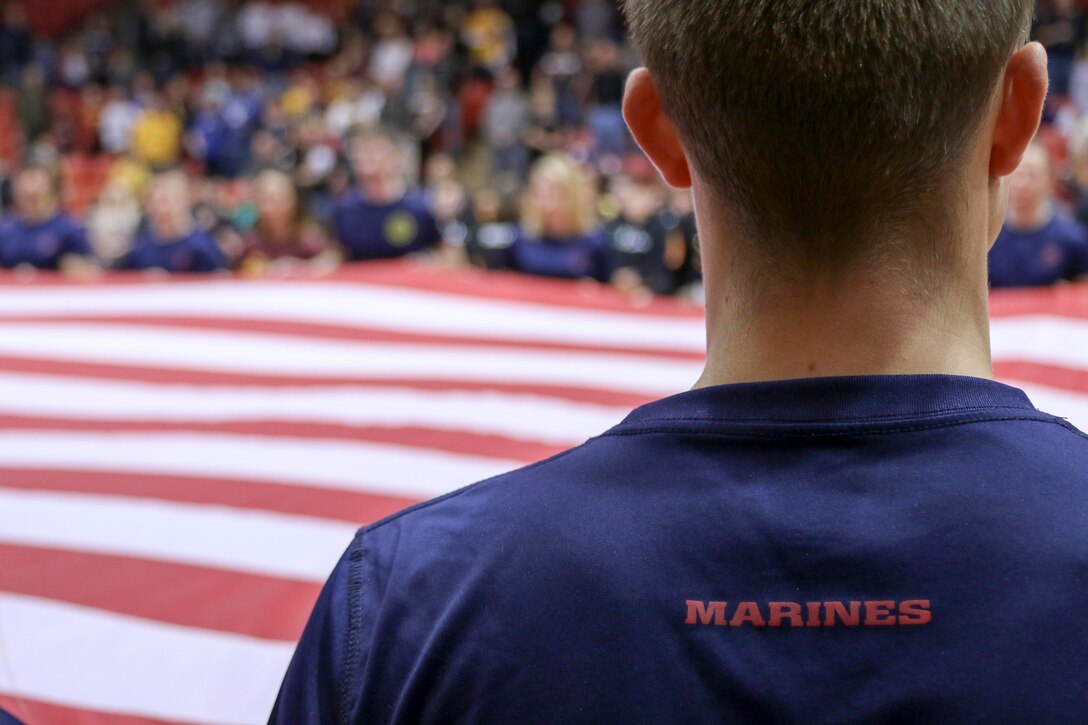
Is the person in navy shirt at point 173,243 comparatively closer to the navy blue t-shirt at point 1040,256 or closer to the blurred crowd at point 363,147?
the blurred crowd at point 363,147

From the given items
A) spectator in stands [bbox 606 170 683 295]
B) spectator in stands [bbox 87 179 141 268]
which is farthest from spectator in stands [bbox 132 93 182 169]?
spectator in stands [bbox 606 170 683 295]

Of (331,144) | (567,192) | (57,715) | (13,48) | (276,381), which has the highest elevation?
(13,48)

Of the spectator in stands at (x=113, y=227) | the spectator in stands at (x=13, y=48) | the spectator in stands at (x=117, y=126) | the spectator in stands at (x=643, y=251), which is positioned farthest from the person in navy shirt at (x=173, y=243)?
the spectator in stands at (x=13, y=48)

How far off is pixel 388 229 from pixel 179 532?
2.93 m

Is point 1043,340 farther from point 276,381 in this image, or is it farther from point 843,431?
point 843,431

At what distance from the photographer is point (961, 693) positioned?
18.6 inches

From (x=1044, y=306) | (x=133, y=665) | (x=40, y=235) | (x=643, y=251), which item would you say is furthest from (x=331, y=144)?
(x=133, y=665)

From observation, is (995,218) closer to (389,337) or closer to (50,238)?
(389,337)

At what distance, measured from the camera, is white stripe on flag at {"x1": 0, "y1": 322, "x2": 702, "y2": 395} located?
2.48 meters

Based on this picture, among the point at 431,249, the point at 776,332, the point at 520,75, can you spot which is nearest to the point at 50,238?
the point at 431,249

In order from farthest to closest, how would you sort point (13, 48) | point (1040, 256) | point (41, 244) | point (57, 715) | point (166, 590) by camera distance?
1. point (13, 48)
2. point (41, 244)
3. point (1040, 256)
4. point (166, 590)
5. point (57, 715)

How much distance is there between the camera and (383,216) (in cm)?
471

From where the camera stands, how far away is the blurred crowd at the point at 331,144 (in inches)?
187

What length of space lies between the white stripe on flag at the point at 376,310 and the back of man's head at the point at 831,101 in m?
2.06
